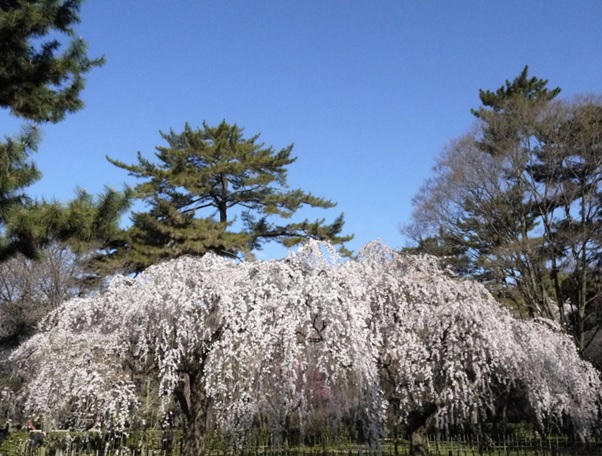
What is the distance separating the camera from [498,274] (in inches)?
730

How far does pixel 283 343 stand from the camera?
8.72m

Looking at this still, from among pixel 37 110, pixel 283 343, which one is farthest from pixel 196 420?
pixel 37 110

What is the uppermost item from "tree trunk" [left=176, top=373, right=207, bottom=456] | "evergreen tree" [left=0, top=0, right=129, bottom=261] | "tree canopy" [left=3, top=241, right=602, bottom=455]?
"evergreen tree" [left=0, top=0, right=129, bottom=261]

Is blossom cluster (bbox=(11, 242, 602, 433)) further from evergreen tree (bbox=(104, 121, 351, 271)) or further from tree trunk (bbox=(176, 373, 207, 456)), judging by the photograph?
evergreen tree (bbox=(104, 121, 351, 271))

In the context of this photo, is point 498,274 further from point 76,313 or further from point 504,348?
point 76,313

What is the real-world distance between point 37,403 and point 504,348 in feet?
31.3

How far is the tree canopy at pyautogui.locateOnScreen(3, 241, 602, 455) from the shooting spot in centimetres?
899

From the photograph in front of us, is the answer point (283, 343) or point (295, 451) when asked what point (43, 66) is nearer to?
point (283, 343)

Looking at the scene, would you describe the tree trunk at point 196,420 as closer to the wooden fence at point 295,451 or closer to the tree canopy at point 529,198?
the wooden fence at point 295,451

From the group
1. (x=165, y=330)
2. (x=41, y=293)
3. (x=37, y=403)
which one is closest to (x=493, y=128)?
(x=165, y=330)

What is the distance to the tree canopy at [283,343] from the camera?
29.5 feet

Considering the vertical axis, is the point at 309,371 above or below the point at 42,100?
below

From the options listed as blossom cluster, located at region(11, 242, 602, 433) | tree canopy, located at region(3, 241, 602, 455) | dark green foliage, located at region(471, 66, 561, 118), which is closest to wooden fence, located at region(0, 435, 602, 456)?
tree canopy, located at region(3, 241, 602, 455)

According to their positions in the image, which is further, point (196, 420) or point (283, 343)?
point (196, 420)
